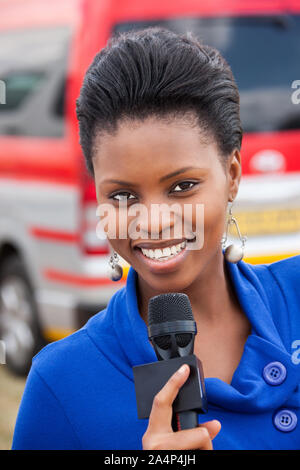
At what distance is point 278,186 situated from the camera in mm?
4082

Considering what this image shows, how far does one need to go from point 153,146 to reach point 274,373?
1.77 ft

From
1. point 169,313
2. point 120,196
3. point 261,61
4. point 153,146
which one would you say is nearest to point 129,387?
point 169,313

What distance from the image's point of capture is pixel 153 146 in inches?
63.5

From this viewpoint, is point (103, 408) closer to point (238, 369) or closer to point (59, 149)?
point (238, 369)

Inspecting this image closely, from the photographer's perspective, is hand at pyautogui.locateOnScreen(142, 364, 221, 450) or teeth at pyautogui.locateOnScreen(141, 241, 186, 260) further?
teeth at pyautogui.locateOnScreen(141, 241, 186, 260)

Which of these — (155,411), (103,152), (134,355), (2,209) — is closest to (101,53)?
(103,152)

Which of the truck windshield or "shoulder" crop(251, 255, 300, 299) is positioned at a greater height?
the truck windshield

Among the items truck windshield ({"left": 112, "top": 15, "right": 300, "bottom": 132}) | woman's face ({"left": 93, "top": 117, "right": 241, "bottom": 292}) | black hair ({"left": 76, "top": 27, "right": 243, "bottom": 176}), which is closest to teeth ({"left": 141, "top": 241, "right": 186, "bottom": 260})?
woman's face ({"left": 93, "top": 117, "right": 241, "bottom": 292})

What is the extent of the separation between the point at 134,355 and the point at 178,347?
12.3 inches

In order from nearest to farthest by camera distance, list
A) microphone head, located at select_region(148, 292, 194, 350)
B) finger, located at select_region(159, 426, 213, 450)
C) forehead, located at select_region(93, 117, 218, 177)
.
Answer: finger, located at select_region(159, 426, 213, 450), microphone head, located at select_region(148, 292, 194, 350), forehead, located at select_region(93, 117, 218, 177)

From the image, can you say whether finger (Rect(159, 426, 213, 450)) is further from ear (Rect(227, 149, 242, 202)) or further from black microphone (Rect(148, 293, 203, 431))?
ear (Rect(227, 149, 242, 202))

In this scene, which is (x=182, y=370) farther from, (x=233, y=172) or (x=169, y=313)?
(x=233, y=172)

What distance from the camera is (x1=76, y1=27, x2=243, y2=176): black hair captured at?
1.65m

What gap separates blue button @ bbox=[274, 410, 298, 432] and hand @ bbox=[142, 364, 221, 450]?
1.10 ft
